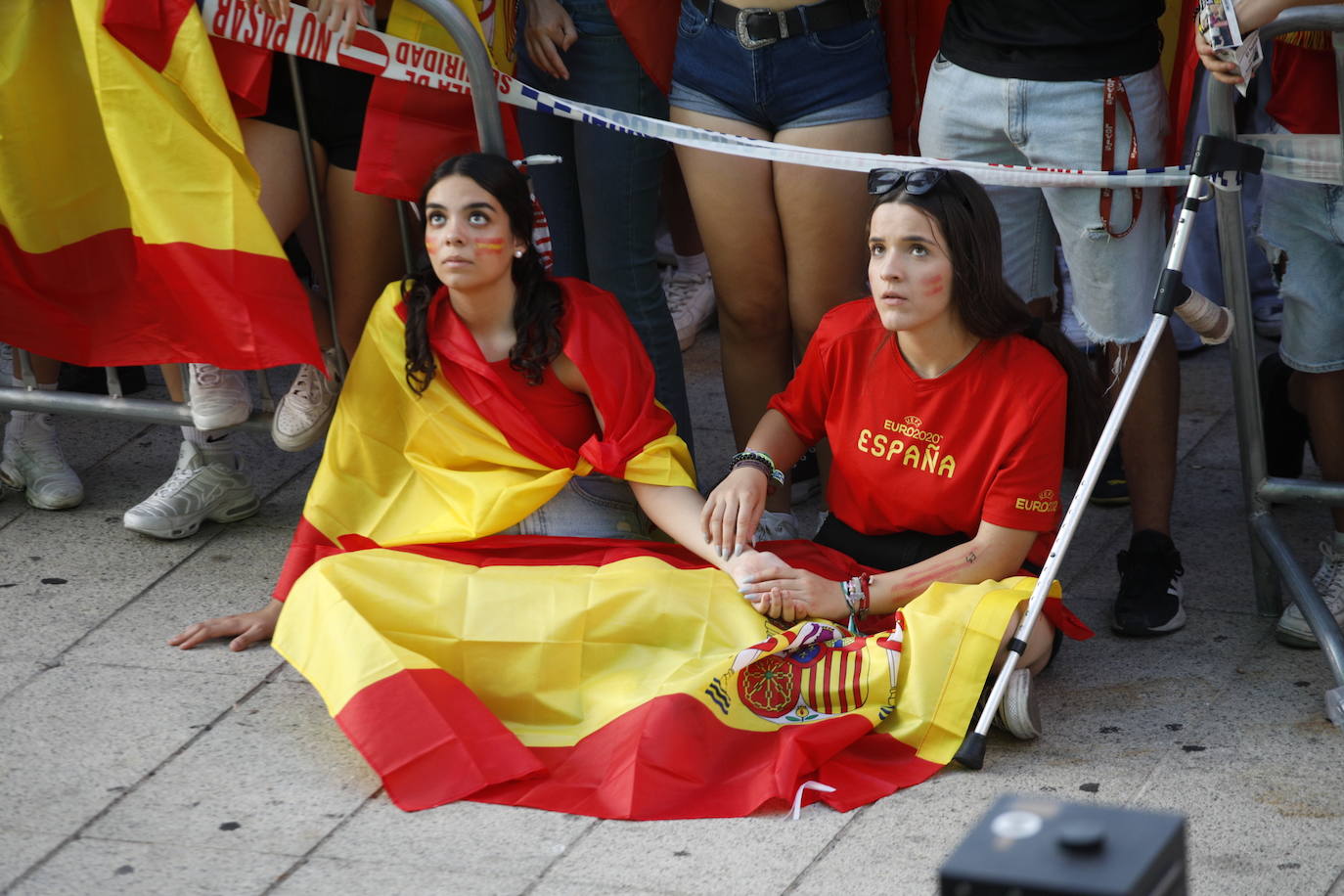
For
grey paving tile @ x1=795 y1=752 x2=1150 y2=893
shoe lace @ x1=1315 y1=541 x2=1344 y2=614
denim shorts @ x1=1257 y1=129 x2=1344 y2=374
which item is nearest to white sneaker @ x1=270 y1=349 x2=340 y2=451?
grey paving tile @ x1=795 y1=752 x2=1150 y2=893

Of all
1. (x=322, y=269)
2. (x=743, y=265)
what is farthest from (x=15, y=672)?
(x=743, y=265)

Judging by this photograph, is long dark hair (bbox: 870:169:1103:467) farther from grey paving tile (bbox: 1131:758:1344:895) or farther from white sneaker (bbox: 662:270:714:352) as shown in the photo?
white sneaker (bbox: 662:270:714:352)

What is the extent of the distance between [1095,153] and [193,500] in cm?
230

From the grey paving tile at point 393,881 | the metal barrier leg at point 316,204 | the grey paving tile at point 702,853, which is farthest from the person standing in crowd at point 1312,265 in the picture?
the metal barrier leg at point 316,204

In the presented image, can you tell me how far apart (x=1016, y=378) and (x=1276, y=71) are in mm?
850

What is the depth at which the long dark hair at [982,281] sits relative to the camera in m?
3.34

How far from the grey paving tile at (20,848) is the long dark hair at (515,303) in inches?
45.8

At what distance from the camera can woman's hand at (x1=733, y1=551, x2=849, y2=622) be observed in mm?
3385

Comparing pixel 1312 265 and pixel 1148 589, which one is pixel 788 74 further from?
pixel 1148 589

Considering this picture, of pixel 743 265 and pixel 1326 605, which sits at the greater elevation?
pixel 743 265

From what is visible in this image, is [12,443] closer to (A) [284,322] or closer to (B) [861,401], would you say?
(A) [284,322]

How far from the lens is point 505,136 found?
3.81m

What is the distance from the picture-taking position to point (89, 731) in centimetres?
347

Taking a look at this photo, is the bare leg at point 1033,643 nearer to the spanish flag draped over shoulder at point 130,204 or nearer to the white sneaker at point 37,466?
the spanish flag draped over shoulder at point 130,204
